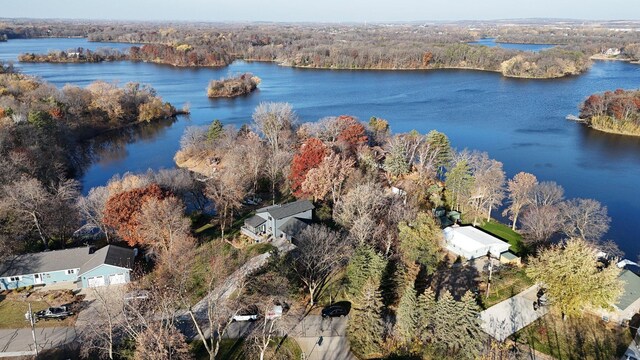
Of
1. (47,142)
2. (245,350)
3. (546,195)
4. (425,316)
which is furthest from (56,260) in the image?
(546,195)

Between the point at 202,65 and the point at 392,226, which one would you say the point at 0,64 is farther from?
the point at 392,226

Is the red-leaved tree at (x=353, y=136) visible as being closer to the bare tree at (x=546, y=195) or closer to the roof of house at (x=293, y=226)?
the roof of house at (x=293, y=226)

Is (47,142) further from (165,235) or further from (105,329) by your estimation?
(105,329)

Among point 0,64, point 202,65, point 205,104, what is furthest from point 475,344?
point 202,65

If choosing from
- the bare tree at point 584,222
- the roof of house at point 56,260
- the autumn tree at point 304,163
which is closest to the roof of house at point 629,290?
the bare tree at point 584,222

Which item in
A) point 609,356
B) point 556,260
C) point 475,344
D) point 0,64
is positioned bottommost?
point 609,356

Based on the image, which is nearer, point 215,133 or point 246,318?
point 246,318
